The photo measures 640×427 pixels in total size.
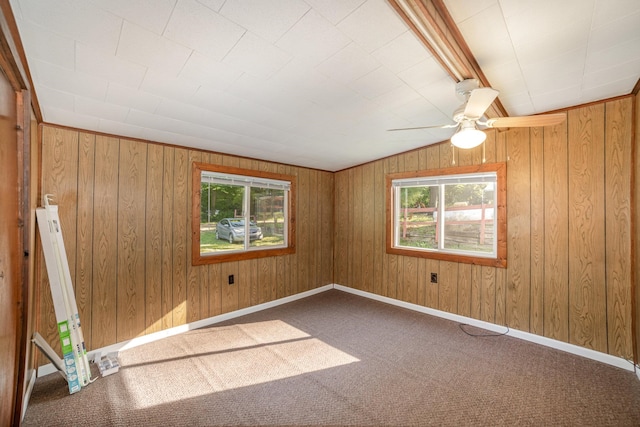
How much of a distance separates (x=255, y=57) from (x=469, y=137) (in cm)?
156

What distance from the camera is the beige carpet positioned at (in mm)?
1910

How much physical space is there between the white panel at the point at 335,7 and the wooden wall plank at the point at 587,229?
2.81 m

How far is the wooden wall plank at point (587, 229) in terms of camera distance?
2654mm

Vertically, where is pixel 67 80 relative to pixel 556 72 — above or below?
below

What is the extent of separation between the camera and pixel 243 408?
6.52ft

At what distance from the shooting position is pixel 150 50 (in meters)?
1.55

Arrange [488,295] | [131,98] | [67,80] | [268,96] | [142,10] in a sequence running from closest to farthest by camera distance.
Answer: [142,10] < [67,80] < [131,98] < [268,96] < [488,295]

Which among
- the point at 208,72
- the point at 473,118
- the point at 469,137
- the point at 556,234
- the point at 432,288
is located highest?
the point at 208,72

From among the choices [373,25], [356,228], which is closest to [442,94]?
[373,25]

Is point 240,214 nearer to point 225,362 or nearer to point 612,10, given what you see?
point 225,362

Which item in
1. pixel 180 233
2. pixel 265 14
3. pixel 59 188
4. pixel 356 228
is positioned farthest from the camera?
pixel 356 228

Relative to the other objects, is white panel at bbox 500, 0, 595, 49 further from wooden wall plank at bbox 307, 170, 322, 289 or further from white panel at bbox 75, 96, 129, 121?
wooden wall plank at bbox 307, 170, 322, 289

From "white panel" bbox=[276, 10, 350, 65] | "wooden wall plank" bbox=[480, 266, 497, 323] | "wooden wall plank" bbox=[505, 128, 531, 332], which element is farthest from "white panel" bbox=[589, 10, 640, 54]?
"wooden wall plank" bbox=[480, 266, 497, 323]

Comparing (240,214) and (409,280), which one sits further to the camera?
(409,280)
